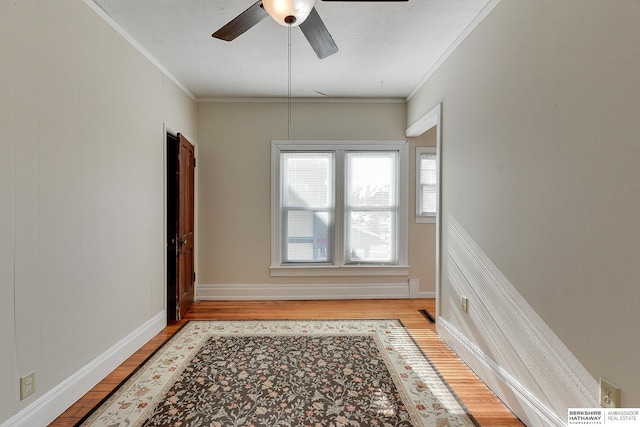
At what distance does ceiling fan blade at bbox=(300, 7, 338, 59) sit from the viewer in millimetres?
1842

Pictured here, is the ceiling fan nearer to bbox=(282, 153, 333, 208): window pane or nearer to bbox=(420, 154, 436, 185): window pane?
bbox=(282, 153, 333, 208): window pane

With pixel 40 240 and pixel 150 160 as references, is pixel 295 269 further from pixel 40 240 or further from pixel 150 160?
pixel 40 240

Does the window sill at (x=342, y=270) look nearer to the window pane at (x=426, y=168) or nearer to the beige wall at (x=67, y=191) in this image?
the window pane at (x=426, y=168)

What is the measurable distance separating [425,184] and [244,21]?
3.23 m

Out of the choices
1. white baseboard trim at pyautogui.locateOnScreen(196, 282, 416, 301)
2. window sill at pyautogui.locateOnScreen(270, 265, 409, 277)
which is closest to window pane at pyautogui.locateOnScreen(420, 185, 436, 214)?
window sill at pyautogui.locateOnScreen(270, 265, 409, 277)

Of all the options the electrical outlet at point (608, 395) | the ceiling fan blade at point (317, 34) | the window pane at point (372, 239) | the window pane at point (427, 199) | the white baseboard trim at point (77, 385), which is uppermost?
the ceiling fan blade at point (317, 34)

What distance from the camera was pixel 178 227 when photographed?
3.53 m

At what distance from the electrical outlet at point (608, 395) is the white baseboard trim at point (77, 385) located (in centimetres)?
284

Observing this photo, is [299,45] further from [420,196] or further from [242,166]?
[420,196]

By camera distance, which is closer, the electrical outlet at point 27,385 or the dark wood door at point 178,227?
the electrical outlet at point 27,385

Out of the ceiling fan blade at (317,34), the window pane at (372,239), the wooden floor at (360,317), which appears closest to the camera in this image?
the ceiling fan blade at (317,34)

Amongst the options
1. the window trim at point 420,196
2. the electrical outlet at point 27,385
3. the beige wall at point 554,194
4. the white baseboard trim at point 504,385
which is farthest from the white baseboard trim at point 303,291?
the electrical outlet at point 27,385

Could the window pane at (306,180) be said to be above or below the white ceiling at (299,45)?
below

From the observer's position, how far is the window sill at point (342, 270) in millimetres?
4316
